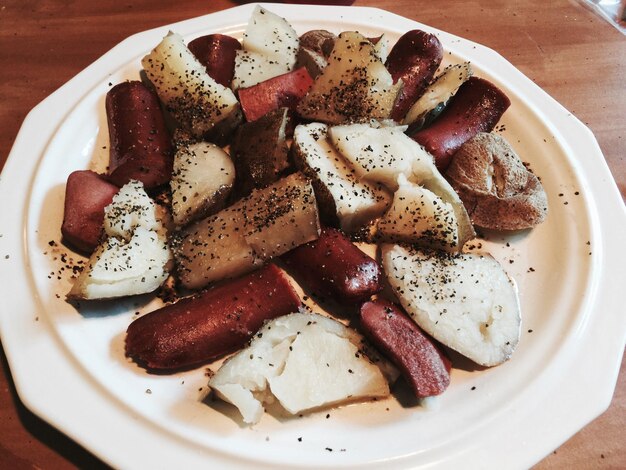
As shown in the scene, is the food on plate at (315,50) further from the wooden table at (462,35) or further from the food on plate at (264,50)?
the wooden table at (462,35)

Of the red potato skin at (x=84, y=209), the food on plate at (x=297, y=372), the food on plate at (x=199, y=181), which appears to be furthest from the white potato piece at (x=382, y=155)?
the red potato skin at (x=84, y=209)

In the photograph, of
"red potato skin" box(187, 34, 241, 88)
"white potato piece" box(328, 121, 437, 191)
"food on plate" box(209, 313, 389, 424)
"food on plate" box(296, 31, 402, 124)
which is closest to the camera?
"food on plate" box(209, 313, 389, 424)

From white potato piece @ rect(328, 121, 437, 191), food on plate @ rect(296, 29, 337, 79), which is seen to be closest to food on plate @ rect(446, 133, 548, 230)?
white potato piece @ rect(328, 121, 437, 191)

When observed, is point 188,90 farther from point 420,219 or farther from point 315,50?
point 420,219

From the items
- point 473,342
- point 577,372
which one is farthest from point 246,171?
point 577,372

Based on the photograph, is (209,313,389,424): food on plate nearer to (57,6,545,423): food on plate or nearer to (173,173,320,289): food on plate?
(57,6,545,423): food on plate

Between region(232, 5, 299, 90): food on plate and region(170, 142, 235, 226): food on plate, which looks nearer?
region(170, 142, 235, 226): food on plate
